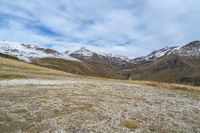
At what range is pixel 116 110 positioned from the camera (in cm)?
2939

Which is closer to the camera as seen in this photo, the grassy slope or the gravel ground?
the gravel ground

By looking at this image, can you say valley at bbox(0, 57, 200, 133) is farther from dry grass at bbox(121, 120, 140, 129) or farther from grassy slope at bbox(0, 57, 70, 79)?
grassy slope at bbox(0, 57, 70, 79)

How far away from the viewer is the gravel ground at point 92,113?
24.1 metres

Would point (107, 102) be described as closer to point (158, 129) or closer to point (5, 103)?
point (158, 129)

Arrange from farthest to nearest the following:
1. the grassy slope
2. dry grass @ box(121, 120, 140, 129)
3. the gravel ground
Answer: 1. the grassy slope
2. dry grass @ box(121, 120, 140, 129)
3. the gravel ground

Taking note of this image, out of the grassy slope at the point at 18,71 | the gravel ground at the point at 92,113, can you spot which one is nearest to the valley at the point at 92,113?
the gravel ground at the point at 92,113

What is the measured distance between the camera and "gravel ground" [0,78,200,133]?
79.2 ft

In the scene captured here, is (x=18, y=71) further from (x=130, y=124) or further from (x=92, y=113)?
(x=130, y=124)

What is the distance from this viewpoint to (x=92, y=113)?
1092 inches

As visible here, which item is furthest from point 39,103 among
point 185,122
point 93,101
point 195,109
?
point 195,109

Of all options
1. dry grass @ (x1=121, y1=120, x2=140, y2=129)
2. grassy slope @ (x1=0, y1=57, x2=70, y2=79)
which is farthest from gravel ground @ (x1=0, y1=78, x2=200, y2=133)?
grassy slope @ (x1=0, y1=57, x2=70, y2=79)

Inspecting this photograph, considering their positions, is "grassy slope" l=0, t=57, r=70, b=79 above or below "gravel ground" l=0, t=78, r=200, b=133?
above

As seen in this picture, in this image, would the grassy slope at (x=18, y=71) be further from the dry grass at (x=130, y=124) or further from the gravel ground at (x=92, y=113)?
the dry grass at (x=130, y=124)

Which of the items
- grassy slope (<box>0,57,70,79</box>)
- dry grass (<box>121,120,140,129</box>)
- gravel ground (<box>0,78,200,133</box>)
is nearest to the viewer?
gravel ground (<box>0,78,200,133</box>)
